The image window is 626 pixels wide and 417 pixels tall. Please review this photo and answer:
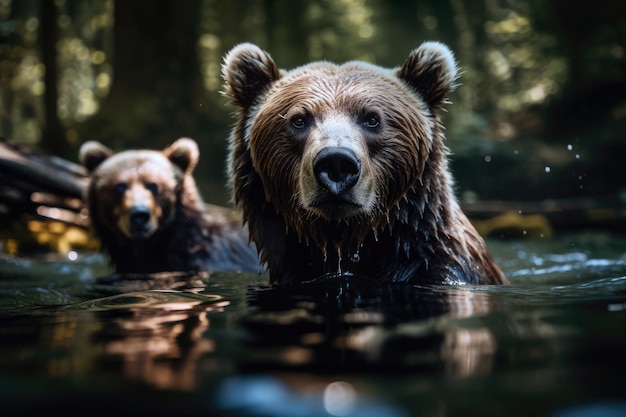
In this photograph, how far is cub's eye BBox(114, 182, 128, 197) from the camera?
7031 mm

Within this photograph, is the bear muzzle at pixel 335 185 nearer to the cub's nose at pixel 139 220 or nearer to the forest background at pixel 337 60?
the cub's nose at pixel 139 220

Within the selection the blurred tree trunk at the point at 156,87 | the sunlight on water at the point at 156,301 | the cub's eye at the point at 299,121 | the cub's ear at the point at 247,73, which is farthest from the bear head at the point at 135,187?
the blurred tree trunk at the point at 156,87

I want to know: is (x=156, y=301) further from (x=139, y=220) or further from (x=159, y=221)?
(x=159, y=221)

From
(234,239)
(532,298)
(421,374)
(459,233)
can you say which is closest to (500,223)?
(234,239)

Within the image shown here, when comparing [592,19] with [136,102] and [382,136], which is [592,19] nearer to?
[136,102]

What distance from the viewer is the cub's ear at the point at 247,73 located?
15.9 feet

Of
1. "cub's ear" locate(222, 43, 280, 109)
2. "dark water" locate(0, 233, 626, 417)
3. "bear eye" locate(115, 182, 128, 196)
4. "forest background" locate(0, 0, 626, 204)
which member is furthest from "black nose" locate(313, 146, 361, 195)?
"forest background" locate(0, 0, 626, 204)

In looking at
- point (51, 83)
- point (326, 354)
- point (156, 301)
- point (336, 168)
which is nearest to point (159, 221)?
point (156, 301)

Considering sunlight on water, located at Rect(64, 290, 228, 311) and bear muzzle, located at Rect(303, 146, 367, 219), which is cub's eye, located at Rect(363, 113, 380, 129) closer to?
bear muzzle, located at Rect(303, 146, 367, 219)

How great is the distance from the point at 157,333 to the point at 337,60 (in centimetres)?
1517

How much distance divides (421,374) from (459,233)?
272 cm

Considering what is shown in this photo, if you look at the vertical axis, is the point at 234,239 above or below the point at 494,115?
below

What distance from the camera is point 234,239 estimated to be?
7258 millimetres

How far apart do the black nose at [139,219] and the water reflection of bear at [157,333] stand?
291cm
